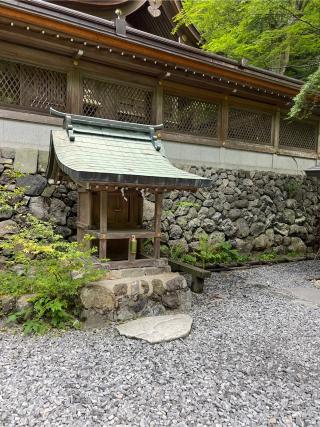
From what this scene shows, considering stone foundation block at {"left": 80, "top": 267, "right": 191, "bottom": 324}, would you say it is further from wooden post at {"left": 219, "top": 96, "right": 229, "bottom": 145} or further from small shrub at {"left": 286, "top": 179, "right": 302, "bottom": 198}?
small shrub at {"left": 286, "top": 179, "right": 302, "bottom": 198}

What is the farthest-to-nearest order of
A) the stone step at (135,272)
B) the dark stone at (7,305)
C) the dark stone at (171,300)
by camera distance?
1. the dark stone at (171,300)
2. the stone step at (135,272)
3. the dark stone at (7,305)

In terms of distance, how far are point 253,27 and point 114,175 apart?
8.97 meters

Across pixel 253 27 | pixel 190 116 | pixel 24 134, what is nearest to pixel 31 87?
pixel 24 134

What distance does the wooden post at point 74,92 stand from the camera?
18.6 feet

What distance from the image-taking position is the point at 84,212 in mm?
4844

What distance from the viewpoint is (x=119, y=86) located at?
620 centimetres

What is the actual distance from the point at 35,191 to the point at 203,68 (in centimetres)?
396

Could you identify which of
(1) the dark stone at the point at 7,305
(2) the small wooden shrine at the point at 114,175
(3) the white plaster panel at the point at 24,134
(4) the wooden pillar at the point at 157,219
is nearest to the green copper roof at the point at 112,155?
(2) the small wooden shrine at the point at 114,175

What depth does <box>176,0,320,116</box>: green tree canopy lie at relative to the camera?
829cm

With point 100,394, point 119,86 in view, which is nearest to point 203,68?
point 119,86

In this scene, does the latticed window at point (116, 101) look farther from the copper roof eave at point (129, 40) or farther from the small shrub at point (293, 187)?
the small shrub at point (293, 187)

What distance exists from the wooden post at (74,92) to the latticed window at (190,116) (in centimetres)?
188

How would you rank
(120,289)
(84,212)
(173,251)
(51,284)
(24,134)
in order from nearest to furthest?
(51,284)
(120,289)
(84,212)
(24,134)
(173,251)

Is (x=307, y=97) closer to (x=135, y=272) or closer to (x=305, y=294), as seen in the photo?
(x=305, y=294)
